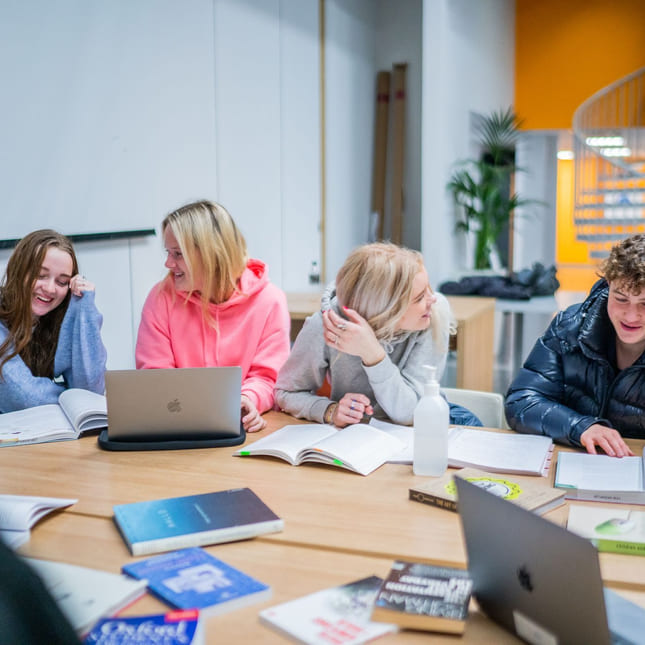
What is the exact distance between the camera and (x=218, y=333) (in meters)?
2.46

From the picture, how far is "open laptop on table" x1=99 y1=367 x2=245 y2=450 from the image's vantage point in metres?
1.76

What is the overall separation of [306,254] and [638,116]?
493cm

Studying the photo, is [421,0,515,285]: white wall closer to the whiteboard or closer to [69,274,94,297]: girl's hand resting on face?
the whiteboard

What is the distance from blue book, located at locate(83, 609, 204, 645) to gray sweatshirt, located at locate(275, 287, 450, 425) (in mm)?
1063

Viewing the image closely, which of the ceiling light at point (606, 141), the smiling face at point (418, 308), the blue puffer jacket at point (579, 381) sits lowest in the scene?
the blue puffer jacket at point (579, 381)

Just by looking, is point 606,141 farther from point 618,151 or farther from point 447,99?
point 447,99

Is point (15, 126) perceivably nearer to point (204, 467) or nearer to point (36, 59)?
point (36, 59)

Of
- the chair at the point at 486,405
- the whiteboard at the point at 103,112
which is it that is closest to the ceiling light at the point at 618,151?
the whiteboard at the point at 103,112

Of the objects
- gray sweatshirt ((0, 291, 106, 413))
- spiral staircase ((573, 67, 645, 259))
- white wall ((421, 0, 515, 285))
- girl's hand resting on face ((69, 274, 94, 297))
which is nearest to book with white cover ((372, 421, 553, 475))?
gray sweatshirt ((0, 291, 106, 413))

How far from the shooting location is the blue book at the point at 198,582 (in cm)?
107

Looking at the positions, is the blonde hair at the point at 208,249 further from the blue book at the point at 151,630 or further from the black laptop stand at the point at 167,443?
the blue book at the point at 151,630

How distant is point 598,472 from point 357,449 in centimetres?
52

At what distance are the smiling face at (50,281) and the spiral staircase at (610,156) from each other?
262 inches

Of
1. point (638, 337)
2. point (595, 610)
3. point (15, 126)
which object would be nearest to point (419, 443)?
point (638, 337)
